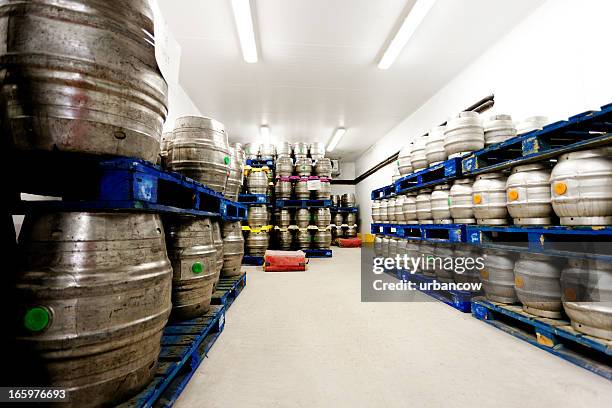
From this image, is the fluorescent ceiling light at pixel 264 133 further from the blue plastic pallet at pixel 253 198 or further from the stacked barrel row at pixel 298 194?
the blue plastic pallet at pixel 253 198

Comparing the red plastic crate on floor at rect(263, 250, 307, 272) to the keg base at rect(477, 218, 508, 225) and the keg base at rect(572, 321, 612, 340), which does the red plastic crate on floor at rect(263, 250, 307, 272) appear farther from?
the keg base at rect(572, 321, 612, 340)

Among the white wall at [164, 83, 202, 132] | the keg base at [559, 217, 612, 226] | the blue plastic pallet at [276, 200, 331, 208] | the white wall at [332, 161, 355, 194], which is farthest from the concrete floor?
the white wall at [332, 161, 355, 194]

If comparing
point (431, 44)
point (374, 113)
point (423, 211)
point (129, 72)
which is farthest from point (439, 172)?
point (374, 113)

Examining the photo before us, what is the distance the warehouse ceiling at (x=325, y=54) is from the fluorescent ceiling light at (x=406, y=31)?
0.14m

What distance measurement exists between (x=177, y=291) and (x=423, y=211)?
3707 mm

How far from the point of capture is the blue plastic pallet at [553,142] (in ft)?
7.06

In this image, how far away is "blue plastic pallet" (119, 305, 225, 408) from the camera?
1.43 meters

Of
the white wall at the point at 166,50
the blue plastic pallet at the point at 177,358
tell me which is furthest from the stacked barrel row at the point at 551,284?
the white wall at the point at 166,50

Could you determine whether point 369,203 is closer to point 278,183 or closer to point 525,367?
point 278,183

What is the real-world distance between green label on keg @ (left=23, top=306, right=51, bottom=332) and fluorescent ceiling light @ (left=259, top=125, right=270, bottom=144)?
9.66 m

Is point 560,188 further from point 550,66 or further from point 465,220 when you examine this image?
point 550,66

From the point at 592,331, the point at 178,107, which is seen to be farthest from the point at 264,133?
the point at 592,331

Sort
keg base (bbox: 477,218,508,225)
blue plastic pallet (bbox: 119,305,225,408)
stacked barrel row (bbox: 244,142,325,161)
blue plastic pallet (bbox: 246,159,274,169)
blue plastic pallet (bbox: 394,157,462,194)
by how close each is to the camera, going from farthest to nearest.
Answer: stacked barrel row (bbox: 244,142,325,161) < blue plastic pallet (bbox: 246,159,274,169) < blue plastic pallet (bbox: 394,157,462,194) < keg base (bbox: 477,218,508,225) < blue plastic pallet (bbox: 119,305,225,408)

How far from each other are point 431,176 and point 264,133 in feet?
24.7
